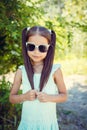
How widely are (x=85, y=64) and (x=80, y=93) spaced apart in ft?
16.3

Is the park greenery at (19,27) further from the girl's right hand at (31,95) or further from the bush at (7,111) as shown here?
the girl's right hand at (31,95)

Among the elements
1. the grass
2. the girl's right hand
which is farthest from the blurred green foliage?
the grass

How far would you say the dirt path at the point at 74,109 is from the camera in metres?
6.05

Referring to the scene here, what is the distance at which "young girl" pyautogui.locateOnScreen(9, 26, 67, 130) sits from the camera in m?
2.79

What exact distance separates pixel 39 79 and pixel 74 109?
4.55 meters

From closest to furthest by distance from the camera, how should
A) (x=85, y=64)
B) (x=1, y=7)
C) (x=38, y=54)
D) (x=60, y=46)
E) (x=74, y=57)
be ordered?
(x=38, y=54) → (x=1, y=7) → (x=60, y=46) → (x=85, y=64) → (x=74, y=57)

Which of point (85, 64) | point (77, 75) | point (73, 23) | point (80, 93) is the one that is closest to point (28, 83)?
point (73, 23)

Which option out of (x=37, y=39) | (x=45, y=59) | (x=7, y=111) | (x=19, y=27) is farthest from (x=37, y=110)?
(x=7, y=111)

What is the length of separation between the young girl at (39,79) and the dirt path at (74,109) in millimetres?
2933

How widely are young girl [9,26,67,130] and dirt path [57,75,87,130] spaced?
293 centimetres

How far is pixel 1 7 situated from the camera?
455 centimetres

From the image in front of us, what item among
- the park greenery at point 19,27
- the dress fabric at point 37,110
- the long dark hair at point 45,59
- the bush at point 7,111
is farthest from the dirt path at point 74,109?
the long dark hair at point 45,59

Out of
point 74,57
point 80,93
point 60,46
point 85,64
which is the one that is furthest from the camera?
point 74,57

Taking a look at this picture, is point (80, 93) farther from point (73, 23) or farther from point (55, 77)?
point (55, 77)
